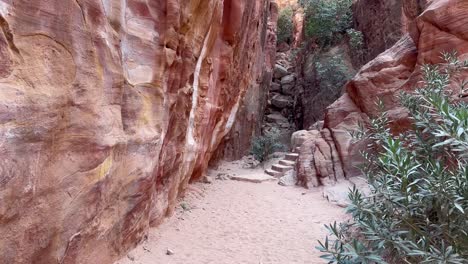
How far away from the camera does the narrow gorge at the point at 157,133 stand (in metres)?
3.07

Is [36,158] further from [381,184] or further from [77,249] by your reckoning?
[381,184]


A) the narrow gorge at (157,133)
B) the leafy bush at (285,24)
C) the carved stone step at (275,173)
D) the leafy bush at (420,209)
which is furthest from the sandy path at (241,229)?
the leafy bush at (285,24)

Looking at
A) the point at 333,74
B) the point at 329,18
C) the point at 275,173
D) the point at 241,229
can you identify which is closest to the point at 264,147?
the point at 275,173

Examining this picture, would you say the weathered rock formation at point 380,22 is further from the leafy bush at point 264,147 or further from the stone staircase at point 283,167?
the stone staircase at point 283,167

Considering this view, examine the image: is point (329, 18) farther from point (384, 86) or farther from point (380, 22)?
point (384, 86)

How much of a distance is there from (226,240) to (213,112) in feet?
15.6

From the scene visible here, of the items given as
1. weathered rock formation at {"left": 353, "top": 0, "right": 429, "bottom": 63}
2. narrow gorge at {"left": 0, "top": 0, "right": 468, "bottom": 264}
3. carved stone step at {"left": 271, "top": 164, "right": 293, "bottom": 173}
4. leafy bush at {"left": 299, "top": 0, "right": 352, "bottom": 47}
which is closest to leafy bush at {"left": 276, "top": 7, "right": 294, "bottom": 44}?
leafy bush at {"left": 299, "top": 0, "right": 352, "bottom": 47}

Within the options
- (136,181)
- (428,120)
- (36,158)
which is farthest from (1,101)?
(428,120)

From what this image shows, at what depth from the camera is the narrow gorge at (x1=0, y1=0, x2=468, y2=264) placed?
121 inches

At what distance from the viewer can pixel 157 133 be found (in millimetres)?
5336

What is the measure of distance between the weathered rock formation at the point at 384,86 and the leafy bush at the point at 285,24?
1767 cm

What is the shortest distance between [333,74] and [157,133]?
1511 centimetres

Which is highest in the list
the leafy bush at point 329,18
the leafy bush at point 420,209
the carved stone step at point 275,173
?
the leafy bush at point 329,18

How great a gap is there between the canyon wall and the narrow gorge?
2cm
